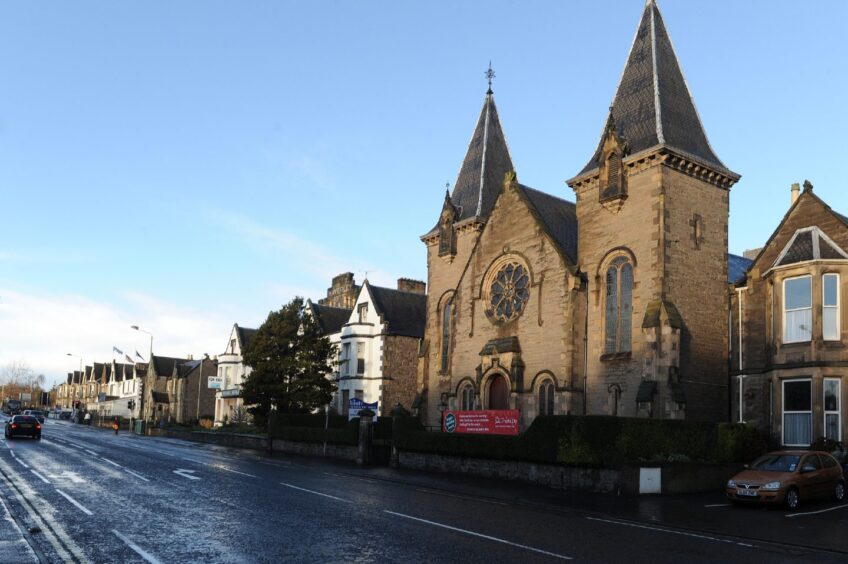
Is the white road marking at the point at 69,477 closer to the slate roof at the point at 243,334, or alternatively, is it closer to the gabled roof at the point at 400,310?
the gabled roof at the point at 400,310

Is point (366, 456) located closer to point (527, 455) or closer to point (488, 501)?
point (527, 455)

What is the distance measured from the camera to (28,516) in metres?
14.7

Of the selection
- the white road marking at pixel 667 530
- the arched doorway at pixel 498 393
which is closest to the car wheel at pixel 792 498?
the white road marking at pixel 667 530

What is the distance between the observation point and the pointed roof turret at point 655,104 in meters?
32.9

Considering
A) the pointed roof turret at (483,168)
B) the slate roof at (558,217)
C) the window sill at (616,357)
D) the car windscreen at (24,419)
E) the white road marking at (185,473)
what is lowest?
the car windscreen at (24,419)

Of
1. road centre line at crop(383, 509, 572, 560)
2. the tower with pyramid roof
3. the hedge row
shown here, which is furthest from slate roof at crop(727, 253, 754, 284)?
road centre line at crop(383, 509, 572, 560)

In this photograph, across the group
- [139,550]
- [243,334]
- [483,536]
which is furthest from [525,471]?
[243,334]

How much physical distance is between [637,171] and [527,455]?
531 inches

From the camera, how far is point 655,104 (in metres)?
33.6

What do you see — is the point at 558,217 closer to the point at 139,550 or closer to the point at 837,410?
the point at 837,410

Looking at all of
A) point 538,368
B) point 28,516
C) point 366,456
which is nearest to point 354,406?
point 366,456

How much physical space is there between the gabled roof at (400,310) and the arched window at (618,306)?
2425cm

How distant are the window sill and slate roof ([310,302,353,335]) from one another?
3413cm

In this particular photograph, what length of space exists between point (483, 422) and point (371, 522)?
51.5 feet
